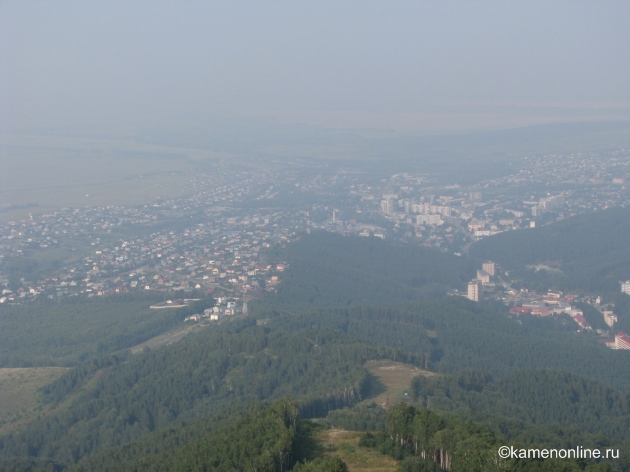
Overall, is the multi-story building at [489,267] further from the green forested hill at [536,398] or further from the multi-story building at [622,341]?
the green forested hill at [536,398]

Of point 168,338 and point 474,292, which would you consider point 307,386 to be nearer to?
point 168,338

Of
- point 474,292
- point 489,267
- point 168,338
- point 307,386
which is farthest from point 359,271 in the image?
point 307,386

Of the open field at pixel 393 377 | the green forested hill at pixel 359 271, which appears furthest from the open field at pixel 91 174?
the open field at pixel 393 377

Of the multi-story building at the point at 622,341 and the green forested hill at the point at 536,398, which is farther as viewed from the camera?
the multi-story building at the point at 622,341

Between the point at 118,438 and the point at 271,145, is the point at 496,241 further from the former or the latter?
the point at 271,145

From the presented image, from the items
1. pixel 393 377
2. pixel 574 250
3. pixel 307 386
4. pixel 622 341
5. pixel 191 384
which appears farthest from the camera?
pixel 574 250

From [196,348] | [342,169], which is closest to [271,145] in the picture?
[342,169]
